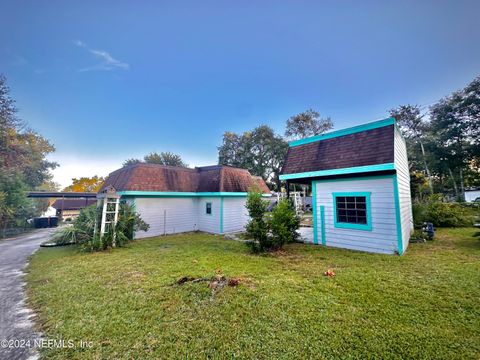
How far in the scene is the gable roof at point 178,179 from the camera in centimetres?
1034

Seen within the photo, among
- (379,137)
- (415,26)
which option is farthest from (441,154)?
(379,137)

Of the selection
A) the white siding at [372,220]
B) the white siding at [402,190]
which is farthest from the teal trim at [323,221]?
the white siding at [402,190]

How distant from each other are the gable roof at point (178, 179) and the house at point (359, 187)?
4380 millimetres

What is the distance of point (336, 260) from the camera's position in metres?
5.36

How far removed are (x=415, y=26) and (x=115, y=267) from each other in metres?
16.0

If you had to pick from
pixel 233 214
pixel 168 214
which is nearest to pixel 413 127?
pixel 233 214

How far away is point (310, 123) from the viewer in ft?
91.3

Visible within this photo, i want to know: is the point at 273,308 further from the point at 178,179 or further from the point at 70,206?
the point at 70,206

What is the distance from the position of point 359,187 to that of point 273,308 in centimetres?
520

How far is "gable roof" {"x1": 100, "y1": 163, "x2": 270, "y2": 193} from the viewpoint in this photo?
10.3 metres

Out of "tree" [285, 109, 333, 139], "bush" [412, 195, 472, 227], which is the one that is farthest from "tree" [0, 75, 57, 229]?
"tree" [285, 109, 333, 139]

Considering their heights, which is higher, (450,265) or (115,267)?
(450,265)

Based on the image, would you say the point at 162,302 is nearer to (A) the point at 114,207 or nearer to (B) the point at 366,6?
(A) the point at 114,207

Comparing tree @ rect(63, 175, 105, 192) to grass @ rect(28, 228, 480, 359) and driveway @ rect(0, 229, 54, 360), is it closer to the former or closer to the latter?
driveway @ rect(0, 229, 54, 360)
